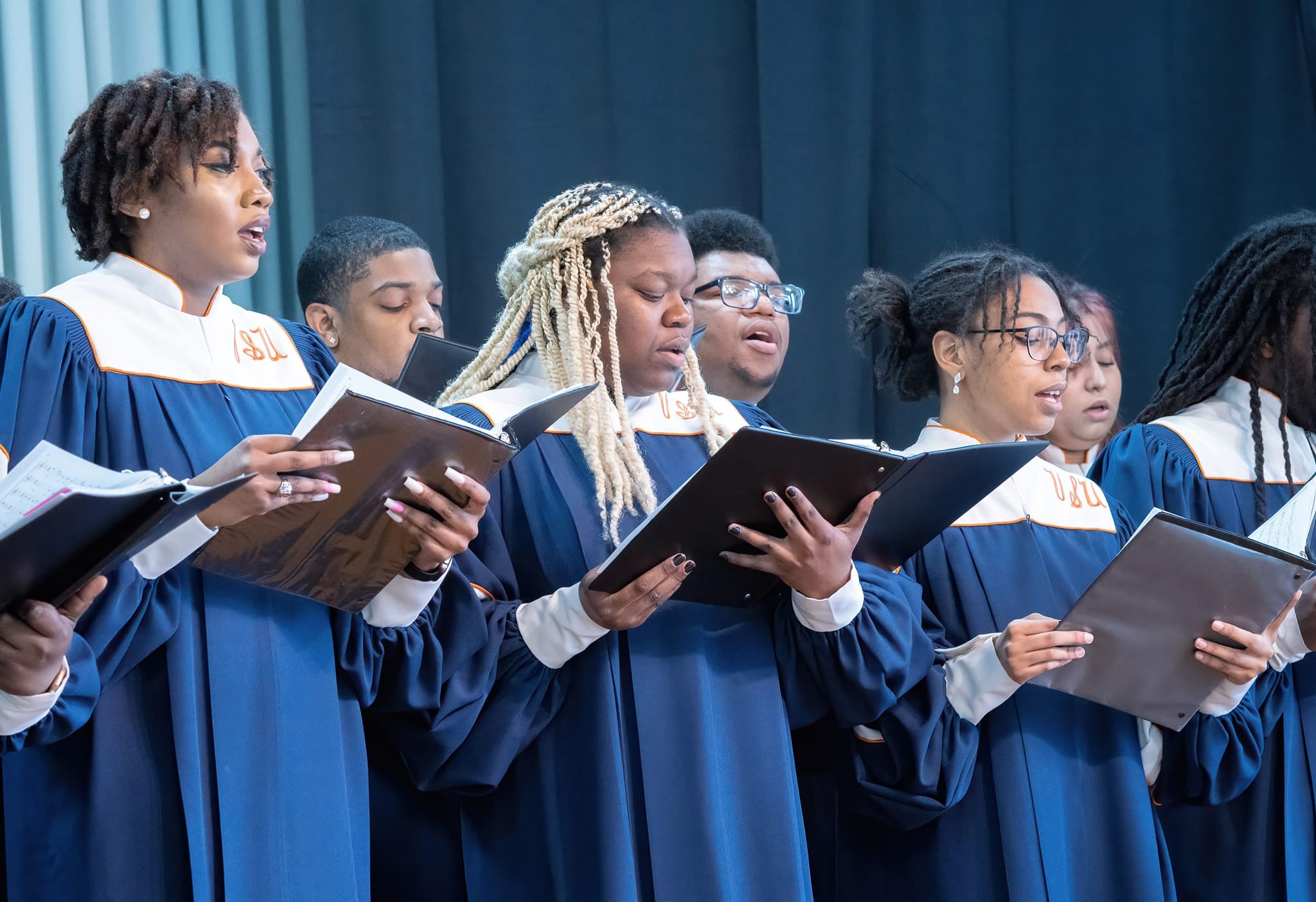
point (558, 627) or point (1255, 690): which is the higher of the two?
point (558, 627)

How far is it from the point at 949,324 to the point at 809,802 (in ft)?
3.21

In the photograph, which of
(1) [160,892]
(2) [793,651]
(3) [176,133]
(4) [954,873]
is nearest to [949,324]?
(2) [793,651]

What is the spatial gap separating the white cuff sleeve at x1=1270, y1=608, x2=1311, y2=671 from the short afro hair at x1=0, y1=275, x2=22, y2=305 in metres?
2.56

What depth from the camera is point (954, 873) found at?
2.47 meters

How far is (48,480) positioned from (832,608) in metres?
1.16

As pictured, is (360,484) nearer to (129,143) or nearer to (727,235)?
(129,143)

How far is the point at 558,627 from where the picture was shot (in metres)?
2.14

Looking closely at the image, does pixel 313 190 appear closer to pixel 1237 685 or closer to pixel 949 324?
pixel 949 324

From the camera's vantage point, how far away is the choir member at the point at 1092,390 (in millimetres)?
3617

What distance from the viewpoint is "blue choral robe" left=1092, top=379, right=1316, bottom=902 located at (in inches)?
107

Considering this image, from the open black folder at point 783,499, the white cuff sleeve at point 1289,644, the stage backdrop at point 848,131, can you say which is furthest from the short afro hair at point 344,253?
the white cuff sleeve at point 1289,644

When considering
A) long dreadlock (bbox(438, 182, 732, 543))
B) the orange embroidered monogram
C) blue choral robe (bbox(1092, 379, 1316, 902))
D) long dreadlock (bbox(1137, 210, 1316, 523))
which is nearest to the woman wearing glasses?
blue choral robe (bbox(1092, 379, 1316, 902))

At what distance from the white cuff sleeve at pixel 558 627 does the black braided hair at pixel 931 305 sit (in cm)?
104

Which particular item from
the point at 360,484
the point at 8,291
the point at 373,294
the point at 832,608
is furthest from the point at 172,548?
the point at 373,294
